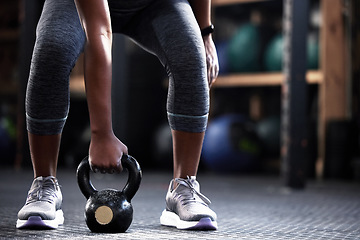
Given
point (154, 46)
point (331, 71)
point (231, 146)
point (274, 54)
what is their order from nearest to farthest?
1. point (154, 46)
2. point (331, 71)
3. point (231, 146)
4. point (274, 54)

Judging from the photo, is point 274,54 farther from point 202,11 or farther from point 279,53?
point 202,11

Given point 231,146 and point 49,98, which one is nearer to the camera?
point 49,98

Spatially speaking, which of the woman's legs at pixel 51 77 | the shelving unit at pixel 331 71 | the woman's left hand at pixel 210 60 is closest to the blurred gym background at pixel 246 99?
the shelving unit at pixel 331 71

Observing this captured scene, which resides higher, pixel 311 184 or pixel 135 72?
pixel 135 72

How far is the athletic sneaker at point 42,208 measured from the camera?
1.30m

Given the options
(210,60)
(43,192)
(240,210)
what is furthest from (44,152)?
(240,210)

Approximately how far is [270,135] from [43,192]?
277cm

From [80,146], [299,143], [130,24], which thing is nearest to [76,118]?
[80,146]

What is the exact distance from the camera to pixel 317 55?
149 inches

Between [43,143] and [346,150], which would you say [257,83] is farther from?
[43,143]

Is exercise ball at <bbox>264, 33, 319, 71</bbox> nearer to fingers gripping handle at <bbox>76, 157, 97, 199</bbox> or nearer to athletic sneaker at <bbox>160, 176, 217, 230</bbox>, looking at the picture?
athletic sneaker at <bbox>160, 176, 217, 230</bbox>

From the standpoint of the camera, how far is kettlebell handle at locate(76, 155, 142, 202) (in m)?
1.25

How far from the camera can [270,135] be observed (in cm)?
400

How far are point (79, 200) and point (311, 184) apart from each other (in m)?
1.44
